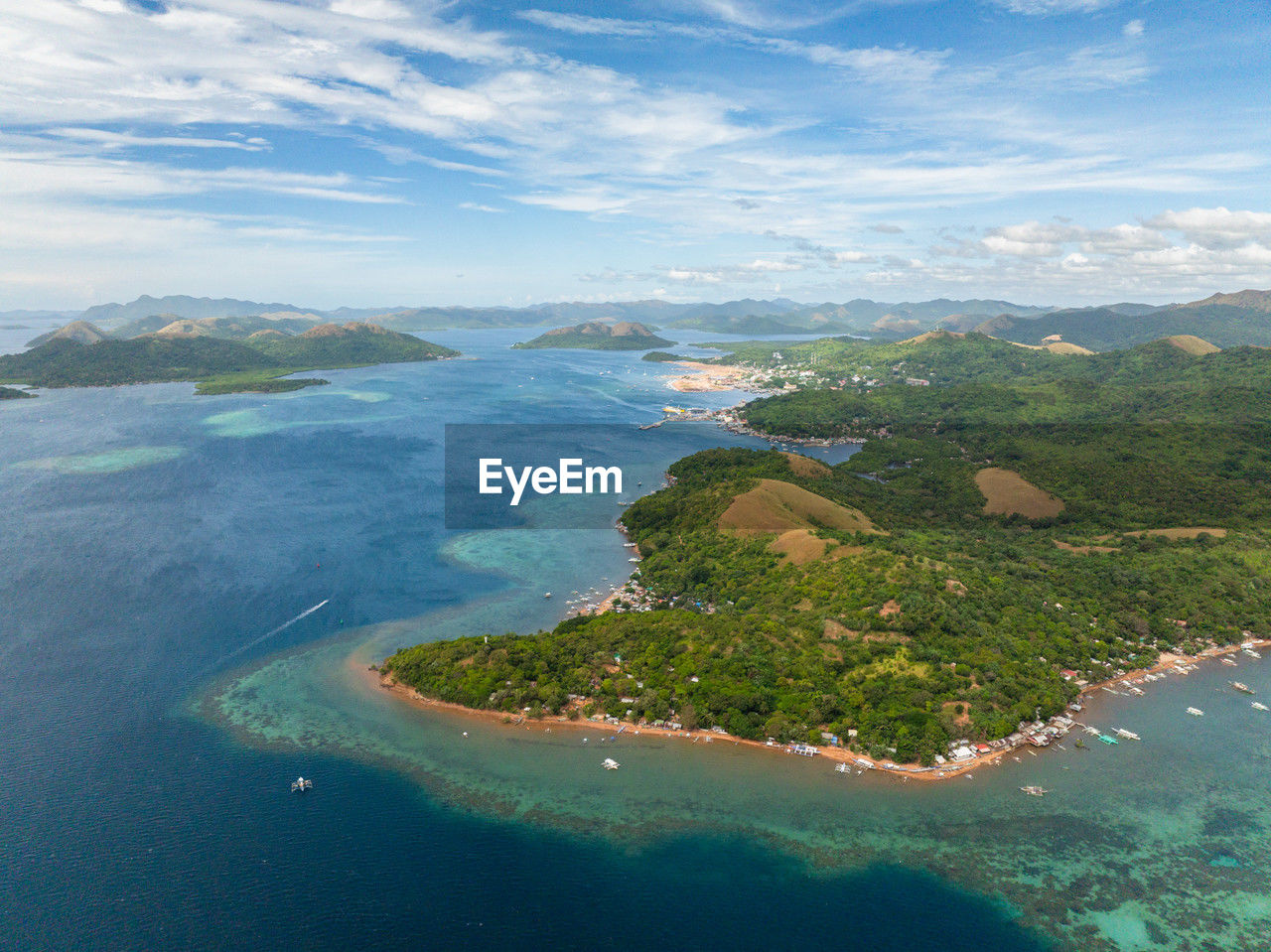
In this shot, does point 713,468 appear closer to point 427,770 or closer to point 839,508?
point 839,508

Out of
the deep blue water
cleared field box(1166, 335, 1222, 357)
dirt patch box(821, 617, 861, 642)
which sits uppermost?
cleared field box(1166, 335, 1222, 357)

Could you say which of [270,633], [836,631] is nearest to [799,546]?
[836,631]

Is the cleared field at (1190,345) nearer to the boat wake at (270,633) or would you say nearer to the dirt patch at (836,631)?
the dirt patch at (836,631)

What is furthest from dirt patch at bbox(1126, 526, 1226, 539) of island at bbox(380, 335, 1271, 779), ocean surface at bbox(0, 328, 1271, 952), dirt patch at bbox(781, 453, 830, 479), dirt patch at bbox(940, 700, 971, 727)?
dirt patch at bbox(940, 700, 971, 727)

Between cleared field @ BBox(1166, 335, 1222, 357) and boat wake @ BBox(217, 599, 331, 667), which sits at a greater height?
cleared field @ BBox(1166, 335, 1222, 357)

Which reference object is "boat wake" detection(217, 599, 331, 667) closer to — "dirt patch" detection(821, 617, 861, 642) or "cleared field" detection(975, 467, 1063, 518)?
"dirt patch" detection(821, 617, 861, 642)

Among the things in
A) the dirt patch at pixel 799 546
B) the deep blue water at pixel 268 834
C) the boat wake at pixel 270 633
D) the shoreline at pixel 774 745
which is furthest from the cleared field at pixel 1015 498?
the boat wake at pixel 270 633
